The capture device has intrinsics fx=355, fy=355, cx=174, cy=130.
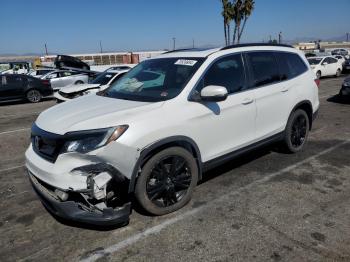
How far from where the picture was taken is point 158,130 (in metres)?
3.62

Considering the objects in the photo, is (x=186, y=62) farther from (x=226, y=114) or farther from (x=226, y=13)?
(x=226, y=13)

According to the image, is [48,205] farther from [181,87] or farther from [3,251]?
[181,87]

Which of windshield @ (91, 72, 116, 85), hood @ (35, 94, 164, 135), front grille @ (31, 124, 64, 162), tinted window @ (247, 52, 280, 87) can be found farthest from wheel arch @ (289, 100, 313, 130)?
windshield @ (91, 72, 116, 85)

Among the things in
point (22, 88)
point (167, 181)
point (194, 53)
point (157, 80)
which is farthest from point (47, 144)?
point (22, 88)

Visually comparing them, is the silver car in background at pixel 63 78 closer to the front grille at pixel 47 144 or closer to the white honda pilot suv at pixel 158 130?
the white honda pilot suv at pixel 158 130

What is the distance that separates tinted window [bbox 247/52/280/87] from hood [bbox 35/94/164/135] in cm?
172

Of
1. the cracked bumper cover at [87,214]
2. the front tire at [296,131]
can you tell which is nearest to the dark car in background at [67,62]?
the front tire at [296,131]

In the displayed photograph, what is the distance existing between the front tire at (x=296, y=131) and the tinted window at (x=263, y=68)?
79 centimetres

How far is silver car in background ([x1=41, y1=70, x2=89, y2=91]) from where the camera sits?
763 inches

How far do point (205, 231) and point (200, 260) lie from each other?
19.6 inches

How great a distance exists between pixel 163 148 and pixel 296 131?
3.02 m

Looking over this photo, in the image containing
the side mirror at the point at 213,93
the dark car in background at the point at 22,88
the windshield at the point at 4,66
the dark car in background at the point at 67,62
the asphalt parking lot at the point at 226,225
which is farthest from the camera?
the windshield at the point at 4,66

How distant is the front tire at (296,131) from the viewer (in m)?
5.62

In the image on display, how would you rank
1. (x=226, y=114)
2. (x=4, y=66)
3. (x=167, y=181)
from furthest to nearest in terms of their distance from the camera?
(x=4, y=66) → (x=226, y=114) → (x=167, y=181)
